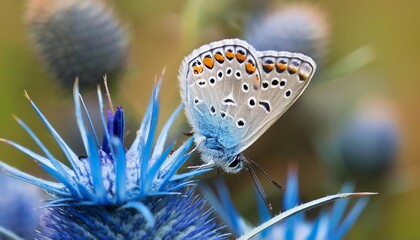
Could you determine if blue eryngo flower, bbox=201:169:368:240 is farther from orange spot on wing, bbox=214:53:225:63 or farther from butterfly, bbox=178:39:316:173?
orange spot on wing, bbox=214:53:225:63

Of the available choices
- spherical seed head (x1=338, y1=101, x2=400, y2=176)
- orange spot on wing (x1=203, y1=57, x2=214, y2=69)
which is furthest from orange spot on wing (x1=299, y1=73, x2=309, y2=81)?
spherical seed head (x1=338, y1=101, x2=400, y2=176)

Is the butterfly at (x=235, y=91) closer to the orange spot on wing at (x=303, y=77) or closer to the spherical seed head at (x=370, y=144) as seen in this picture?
the orange spot on wing at (x=303, y=77)

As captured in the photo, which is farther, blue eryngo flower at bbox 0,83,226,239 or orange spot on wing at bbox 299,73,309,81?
orange spot on wing at bbox 299,73,309,81

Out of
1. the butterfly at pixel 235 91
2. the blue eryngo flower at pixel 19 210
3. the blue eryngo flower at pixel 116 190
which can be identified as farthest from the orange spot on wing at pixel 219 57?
the blue eryngo flower at pixel 19 210

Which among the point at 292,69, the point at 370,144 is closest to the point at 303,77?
the point at 292,69

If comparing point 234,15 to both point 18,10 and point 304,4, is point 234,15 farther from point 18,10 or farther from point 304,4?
point 18,10

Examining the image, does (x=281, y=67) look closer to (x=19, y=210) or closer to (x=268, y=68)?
(x=268, y=68)

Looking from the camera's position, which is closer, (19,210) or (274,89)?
(274,89)

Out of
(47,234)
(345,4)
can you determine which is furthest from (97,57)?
(345,4)
